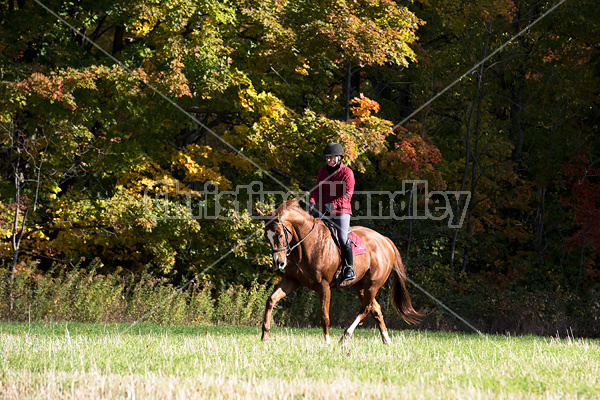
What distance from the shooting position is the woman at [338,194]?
37.1ft

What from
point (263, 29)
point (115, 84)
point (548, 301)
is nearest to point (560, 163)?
point (548, 301)

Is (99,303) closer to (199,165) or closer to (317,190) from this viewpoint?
(199,165)

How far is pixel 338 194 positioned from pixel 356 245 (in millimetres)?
1048

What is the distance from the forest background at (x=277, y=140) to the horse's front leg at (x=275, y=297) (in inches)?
272

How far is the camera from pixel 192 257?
21.6 meters

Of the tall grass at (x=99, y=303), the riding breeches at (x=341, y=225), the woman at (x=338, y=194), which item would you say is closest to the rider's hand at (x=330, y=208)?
the woman at (x=338, y=194)

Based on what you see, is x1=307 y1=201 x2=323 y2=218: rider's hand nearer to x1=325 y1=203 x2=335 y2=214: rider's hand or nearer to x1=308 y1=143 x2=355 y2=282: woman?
x1=308 y1=143 x2=355 y2=282: woman

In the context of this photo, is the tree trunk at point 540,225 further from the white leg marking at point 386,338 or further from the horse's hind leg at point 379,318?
the white leg marking at point 386,338

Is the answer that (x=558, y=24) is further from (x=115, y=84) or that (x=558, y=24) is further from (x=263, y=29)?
(x=115, y=84)

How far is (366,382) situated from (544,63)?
21066 mm

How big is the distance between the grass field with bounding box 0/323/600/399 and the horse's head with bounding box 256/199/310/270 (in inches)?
50.5

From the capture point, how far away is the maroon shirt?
11.3 metres

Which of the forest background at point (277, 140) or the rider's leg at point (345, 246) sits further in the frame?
the forest background at point (277, 140)

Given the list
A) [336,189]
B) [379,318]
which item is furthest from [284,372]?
[379,318]
